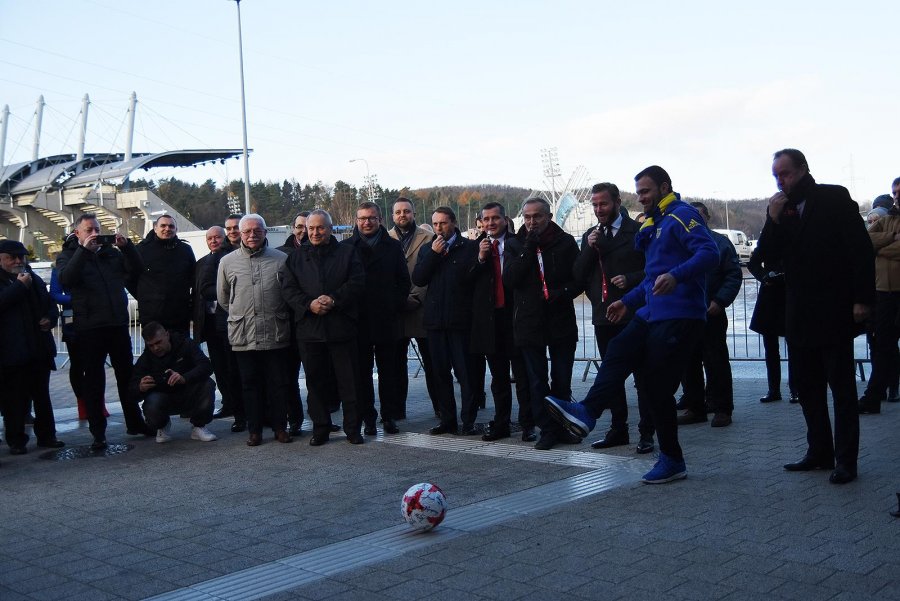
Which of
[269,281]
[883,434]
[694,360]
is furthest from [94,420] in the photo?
[883,434]

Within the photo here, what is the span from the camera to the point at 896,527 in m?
5.00

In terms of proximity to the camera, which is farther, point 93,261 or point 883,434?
point 93,261

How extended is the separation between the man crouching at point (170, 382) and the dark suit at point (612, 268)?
387 cm

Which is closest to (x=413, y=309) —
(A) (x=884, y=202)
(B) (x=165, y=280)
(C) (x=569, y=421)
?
(B) (x=165, y=280)

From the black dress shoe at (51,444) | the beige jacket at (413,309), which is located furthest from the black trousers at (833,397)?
the black dress shoe at (51,444)

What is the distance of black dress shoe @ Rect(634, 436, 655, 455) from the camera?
24.6ft

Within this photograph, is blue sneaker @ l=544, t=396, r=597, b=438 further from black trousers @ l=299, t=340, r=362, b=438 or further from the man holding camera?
the man holding camera

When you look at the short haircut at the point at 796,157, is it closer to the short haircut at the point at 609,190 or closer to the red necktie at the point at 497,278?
the short haircut at the point at 609,190

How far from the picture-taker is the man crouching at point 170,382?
9.07 meters

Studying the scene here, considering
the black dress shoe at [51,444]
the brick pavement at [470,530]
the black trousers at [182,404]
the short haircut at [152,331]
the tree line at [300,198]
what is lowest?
the brick pavement at [470,530]

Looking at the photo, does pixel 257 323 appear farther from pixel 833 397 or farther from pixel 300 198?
pixel 300 198

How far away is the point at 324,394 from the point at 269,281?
119cm

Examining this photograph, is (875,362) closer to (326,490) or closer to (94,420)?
(326,490)

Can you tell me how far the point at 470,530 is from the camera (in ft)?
17.8
